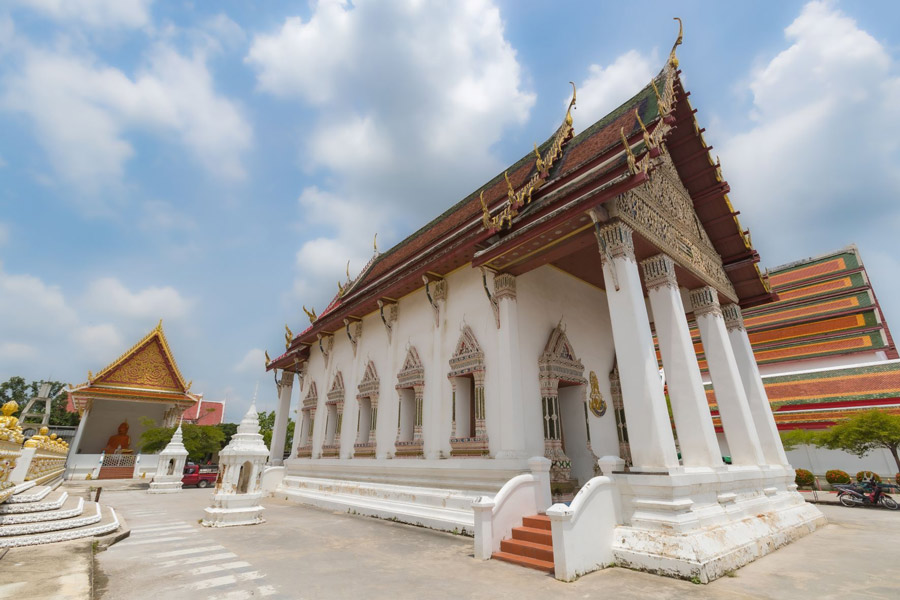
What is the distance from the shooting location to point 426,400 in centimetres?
848

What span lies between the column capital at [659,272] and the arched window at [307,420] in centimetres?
1022

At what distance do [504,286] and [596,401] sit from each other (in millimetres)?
3186

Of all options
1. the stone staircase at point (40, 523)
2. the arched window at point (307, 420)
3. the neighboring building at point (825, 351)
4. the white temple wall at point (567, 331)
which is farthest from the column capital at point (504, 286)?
the neighboring building at point (825, 351)

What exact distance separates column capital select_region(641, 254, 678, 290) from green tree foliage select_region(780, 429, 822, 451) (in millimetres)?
13496

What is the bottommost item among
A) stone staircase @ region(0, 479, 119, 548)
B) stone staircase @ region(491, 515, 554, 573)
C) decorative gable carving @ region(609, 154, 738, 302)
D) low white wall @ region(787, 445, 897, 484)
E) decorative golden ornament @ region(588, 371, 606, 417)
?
stone staircase @ region(491, 515, 554, 573)

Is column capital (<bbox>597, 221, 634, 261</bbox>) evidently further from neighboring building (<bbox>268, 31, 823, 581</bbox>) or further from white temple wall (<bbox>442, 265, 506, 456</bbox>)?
white temple wall (<bbox>442, 265, 506, 456</bbox>)

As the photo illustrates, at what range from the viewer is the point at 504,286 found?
730cm

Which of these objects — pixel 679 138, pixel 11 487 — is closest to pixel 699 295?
pixel 679 138

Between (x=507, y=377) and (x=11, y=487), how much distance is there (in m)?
6.56

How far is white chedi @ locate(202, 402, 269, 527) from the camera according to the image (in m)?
7.39

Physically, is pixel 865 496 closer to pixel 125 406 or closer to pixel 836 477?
pixel 836 477

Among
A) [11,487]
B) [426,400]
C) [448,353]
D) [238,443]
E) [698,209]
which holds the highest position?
[698,209]

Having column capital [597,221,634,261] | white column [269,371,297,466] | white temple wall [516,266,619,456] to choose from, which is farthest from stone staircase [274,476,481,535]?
column capital [597,221,634,261]

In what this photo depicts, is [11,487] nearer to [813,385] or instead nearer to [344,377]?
[344,377]
